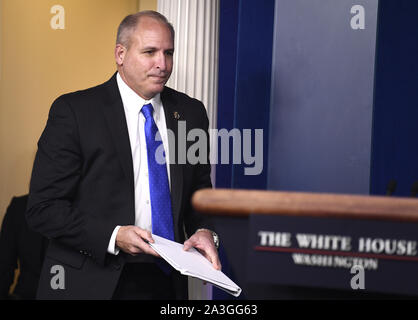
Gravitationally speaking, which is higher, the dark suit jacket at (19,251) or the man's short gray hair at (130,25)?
the man's short gray hair at (130,25)

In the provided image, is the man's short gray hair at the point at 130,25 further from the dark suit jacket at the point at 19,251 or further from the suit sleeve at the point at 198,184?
the dark suit jacket at the point at 19,251

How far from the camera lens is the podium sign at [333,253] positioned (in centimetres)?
106

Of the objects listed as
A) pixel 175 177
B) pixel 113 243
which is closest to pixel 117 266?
pixel 113 243

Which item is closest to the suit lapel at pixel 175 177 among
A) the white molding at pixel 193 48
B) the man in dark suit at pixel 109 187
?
the man in dark suit at pixel 109 187

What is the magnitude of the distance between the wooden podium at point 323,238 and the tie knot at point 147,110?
1203 mm

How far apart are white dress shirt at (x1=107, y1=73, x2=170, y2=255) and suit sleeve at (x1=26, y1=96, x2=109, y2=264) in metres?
0.13

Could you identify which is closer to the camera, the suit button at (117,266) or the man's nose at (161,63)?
the suit button at (117,266)

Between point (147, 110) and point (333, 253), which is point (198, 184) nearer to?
Result: point (147, 110)

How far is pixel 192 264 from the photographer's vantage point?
1.72 m

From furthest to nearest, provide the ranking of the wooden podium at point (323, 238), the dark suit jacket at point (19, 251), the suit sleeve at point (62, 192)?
the dark suit jacket at point (19, 251)
the suit sleeve at point (62, 192)
the wooden podium at point (323, 238)

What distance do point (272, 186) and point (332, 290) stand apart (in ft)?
6.06

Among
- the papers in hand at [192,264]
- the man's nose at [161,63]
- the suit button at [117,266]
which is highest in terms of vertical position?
the man's nose at [161,63]
